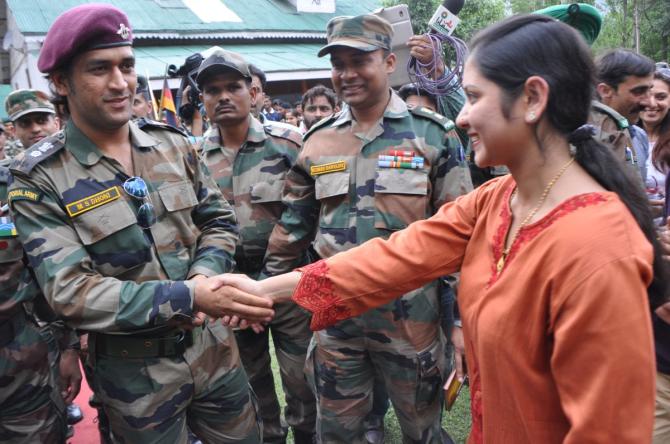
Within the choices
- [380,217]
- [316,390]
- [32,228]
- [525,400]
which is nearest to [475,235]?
[525,400]

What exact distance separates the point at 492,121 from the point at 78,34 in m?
1.54

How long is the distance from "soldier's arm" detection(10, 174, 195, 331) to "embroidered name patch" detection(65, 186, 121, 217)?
39 mm

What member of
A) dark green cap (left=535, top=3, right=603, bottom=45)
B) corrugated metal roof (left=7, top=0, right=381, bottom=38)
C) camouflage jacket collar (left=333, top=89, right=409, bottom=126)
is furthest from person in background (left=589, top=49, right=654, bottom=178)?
corrugated metal roof (left=7, top=0, right=381, bottom=38)

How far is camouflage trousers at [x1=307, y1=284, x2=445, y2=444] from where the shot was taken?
2.47m

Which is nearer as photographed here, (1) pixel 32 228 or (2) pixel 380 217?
(1) pixel 32 228

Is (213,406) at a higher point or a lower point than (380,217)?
lower

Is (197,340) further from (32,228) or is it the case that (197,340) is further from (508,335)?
(508,335)

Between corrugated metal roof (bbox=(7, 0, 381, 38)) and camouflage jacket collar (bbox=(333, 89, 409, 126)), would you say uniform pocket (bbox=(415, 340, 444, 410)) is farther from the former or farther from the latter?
corrugated metal roof (bbox=(7, 0, 381, 38))

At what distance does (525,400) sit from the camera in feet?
4.43

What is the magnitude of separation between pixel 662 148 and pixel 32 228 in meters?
2.85

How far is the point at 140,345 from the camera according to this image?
2.07m

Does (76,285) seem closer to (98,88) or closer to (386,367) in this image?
(98,88)

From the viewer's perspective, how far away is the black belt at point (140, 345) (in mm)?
2070

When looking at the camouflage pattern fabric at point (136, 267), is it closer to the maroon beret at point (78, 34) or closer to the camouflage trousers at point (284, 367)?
the maroon beret at point (78, 34)
